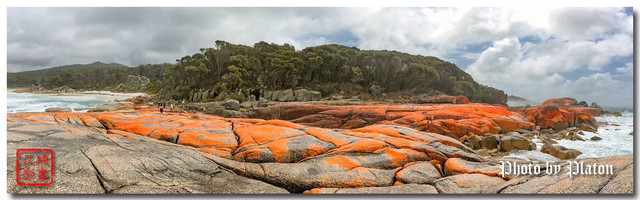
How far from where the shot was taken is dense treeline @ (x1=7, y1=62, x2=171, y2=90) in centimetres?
778

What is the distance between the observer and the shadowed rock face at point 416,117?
9625mm

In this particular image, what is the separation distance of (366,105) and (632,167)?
25.8 feet

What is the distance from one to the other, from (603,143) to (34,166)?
14.5 m

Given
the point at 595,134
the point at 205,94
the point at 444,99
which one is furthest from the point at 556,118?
A: the point at 205,94

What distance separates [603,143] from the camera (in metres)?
7.79

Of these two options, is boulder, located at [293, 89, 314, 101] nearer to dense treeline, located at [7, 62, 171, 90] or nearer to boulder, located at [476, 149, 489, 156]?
dense treeline, located at [7, 62, 171, 90]

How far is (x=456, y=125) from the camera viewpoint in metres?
9.61

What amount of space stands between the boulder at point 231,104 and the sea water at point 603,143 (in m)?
10.3

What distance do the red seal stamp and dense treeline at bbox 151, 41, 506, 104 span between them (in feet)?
15.0

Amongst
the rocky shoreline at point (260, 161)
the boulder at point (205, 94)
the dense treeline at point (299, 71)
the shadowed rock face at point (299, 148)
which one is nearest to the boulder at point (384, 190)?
the rocky shoreline at point (260, 161)

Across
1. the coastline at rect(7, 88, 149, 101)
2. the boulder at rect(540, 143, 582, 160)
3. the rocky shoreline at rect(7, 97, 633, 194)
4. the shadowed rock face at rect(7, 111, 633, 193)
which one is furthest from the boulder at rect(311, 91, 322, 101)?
the boulder at rect(540, 143, 582, 160)

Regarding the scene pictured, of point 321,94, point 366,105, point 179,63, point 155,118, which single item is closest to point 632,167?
point 366,105

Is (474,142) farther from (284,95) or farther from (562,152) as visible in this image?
(284,95)

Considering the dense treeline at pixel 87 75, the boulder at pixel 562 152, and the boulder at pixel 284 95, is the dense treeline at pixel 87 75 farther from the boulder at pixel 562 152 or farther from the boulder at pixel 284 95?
the boulder at pixel 562 152
